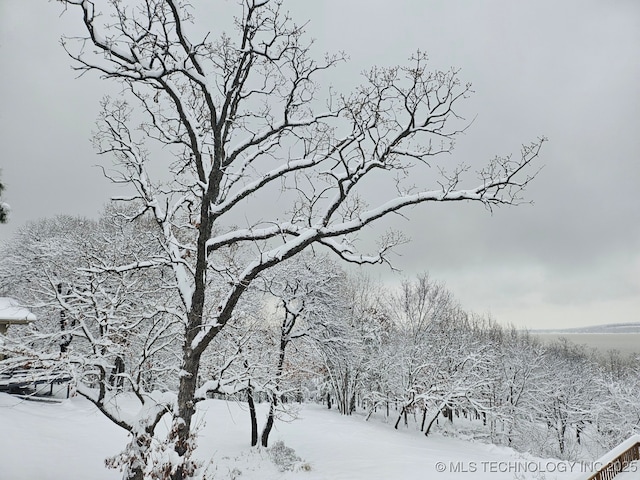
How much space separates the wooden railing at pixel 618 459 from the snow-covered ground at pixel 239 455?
1.13 meters

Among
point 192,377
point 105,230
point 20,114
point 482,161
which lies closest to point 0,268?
point 105,230

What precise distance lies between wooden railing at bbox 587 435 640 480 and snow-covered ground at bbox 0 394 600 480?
44.7 inches

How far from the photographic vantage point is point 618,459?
10.3 metres

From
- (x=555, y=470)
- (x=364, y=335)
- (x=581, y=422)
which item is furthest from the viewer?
(x=581, y=422)

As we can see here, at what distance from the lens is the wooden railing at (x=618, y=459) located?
8.92 metres

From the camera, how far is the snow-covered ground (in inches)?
407

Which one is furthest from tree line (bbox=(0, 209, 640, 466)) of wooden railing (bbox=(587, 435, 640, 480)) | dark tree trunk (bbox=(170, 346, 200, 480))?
wooden railing (bbox=(587, 435, 640, 480))

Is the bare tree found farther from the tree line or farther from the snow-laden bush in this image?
the snow-laden bush

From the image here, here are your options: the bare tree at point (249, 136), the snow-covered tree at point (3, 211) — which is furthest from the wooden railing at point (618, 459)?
the snow-covered tree at point (3, 211)

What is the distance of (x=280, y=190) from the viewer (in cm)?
778

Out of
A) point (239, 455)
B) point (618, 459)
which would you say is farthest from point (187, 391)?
point (618, 459)

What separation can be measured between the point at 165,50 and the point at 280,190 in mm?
3113

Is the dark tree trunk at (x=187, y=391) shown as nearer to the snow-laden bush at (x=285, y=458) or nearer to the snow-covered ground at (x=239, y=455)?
the snow-covered ground at (x=239, y=455)

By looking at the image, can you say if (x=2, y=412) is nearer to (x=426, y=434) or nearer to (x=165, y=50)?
(x=165, y=50)
